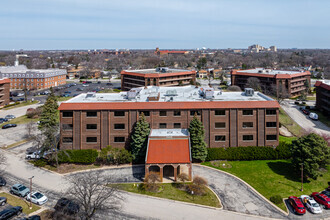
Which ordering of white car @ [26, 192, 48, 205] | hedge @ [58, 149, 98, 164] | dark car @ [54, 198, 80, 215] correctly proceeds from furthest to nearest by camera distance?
hedge @ [58, 149, 98, 164] < white car @ [26, 192, 48, 205] < dark car @ [54, 198, 80, 215]

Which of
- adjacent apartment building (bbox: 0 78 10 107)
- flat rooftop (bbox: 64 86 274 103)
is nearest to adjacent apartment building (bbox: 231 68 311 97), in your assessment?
flat rooftop (bbox: 64 86 274 103)

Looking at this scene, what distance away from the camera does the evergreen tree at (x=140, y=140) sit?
1773 inches

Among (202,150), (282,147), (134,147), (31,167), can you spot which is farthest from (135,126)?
(282,147)

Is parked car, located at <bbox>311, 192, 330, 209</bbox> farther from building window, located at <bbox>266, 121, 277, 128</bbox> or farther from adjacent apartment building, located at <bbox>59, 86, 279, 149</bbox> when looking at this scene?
building window, located at <bbox>266, 121, 277, 128</bbox>

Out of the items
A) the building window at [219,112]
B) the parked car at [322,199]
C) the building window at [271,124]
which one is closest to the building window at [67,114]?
the building window at [219,112]

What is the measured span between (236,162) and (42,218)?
3181 centimetres

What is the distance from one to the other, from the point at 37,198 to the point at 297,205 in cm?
3349

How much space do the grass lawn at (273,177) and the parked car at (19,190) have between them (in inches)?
1128

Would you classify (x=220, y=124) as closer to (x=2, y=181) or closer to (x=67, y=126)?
(x=67, y=126)

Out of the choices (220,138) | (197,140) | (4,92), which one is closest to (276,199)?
(197,140)

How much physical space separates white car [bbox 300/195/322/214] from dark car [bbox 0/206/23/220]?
36.1m

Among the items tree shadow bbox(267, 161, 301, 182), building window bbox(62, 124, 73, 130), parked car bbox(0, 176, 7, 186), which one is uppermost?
building window bbox(62, 124, 73, 130)

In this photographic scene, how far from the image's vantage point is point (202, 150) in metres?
45.0

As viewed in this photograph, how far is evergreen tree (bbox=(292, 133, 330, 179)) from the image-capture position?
38250mm
